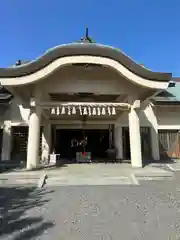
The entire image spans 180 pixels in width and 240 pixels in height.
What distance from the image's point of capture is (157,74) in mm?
8758

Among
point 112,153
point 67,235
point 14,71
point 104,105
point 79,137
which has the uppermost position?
point 14,71

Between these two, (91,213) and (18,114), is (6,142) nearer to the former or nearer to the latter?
(18,114)

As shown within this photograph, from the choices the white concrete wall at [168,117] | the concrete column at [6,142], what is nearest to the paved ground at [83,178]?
the concrete column at [6,142]

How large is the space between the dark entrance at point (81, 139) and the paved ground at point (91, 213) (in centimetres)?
943

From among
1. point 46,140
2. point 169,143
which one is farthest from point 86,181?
point 169,143

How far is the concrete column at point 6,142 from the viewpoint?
13.4 meters

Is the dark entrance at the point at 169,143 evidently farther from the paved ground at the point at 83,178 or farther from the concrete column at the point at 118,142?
the paved ground at the point at 83,178

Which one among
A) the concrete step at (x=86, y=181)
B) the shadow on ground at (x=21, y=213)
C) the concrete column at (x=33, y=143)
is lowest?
the shadow on ground at (x=21, y=213)

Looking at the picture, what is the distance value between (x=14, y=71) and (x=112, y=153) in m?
8.75

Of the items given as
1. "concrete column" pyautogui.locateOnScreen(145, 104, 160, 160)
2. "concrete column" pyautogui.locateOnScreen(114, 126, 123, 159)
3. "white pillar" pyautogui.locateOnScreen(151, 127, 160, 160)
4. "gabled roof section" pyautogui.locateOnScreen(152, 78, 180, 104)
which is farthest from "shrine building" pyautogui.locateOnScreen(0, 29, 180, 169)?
"gabled roof section" pyautogui.locateOnScreen(152, 78, 180, 104)

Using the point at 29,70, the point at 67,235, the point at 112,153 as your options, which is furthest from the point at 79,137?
the point at 67,235

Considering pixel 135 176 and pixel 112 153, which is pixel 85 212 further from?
pixel 112 153

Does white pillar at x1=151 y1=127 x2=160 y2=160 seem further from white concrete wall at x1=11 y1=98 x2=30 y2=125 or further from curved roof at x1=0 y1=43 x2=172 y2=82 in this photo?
white concrete wall at x1=11 y1=98 x2=30 y2=125

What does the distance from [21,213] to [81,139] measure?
1181 centimetres
